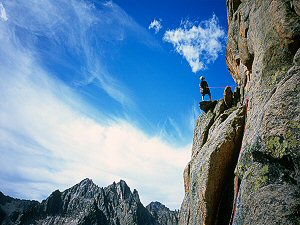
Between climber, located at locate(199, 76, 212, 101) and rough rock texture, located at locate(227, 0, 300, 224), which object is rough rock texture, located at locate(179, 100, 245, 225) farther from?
climber, located at locate(199, 76, 212, 101)

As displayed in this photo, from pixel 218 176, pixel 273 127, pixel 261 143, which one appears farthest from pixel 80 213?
pixel 273 127

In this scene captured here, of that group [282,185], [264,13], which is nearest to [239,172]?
[282,185]

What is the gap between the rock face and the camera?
1075 centimetres

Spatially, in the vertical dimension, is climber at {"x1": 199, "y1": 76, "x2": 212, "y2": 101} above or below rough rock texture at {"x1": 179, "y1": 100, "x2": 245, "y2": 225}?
above

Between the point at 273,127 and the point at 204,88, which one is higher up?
the point at 204,88

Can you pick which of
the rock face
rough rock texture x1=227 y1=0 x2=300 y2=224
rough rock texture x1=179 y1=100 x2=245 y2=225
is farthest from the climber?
rough rock texture x1=227 y1=0 x2=300 y2=224

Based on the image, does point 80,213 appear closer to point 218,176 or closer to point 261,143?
point 218,176

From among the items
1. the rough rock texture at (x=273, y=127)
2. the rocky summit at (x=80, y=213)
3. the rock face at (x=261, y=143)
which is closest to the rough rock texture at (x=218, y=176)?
the rock face at (x=261, y=143)

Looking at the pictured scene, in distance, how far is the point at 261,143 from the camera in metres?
12.2

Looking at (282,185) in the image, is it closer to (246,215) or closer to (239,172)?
(246,215)

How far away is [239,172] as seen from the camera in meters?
13.6

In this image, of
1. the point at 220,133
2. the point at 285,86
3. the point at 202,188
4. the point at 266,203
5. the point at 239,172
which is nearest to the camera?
the point at 266,203

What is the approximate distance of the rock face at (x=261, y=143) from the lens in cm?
1075

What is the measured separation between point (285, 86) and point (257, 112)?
241 cm
